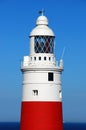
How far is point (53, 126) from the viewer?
26734mm

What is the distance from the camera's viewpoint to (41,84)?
2664 cm

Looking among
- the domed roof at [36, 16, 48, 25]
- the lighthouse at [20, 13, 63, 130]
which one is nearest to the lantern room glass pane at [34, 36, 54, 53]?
the lighthouse at [20, 13, 63, 130]

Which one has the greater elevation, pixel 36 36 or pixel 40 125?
pixel 36 36

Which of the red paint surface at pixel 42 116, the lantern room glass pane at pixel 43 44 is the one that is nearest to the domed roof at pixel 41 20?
the lantern room glass pane at pixel 43 44

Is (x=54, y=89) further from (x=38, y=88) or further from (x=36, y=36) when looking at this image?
(x=36, y=36)

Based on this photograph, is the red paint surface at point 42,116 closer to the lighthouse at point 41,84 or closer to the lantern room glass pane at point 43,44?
the lighthouse at point 41,84

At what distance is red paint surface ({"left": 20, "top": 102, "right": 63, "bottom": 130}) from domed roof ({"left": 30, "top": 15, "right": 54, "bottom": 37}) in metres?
4.01

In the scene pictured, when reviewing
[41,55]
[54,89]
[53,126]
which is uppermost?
[41,55]

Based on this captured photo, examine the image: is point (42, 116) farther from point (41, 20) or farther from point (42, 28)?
point (41, 20)

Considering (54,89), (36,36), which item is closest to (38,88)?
(54,89)

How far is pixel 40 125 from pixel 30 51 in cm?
431

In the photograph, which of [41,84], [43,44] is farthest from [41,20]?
[41,84]

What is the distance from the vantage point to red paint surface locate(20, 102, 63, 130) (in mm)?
26625

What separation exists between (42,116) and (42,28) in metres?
5.05
